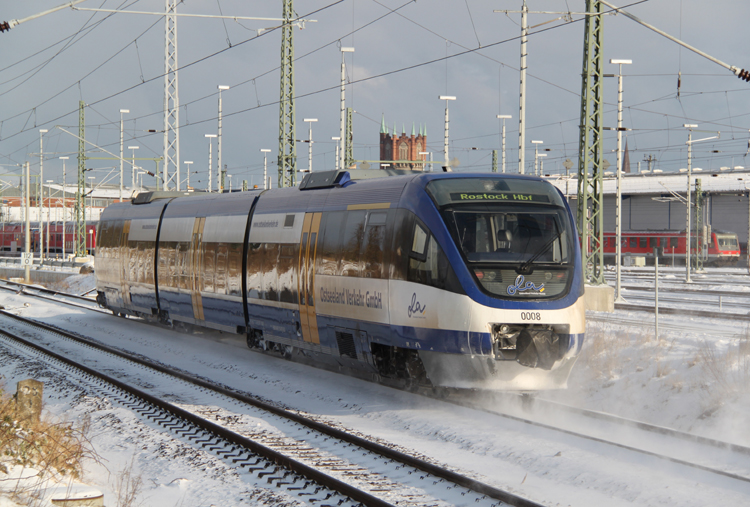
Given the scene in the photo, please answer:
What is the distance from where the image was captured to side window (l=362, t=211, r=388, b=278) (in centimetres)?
1241

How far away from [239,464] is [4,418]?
8.89 feet

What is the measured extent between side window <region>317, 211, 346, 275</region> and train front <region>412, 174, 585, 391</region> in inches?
98.9

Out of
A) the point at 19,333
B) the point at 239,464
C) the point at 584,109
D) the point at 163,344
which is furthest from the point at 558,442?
the point at 19,333

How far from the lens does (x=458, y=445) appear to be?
9.81 metres

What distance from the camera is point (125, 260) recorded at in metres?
24.4

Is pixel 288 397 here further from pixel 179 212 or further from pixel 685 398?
pixel 179 212

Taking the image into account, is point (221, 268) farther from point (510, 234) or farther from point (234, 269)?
point (510, 234)

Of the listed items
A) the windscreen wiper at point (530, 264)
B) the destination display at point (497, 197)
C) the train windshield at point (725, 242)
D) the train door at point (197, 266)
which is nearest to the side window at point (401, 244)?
the destination display at point (497, 197)

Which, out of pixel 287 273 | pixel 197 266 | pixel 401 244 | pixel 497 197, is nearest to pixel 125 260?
pixel 197 266

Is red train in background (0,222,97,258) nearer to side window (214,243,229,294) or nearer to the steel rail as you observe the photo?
side window (214,243,229,294)

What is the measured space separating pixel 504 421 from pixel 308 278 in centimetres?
509

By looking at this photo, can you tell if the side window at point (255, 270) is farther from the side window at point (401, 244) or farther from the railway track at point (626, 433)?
the railway track at point (626, 433)

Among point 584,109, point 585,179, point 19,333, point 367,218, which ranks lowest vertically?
point 19,333

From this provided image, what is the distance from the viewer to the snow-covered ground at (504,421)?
8016mm
